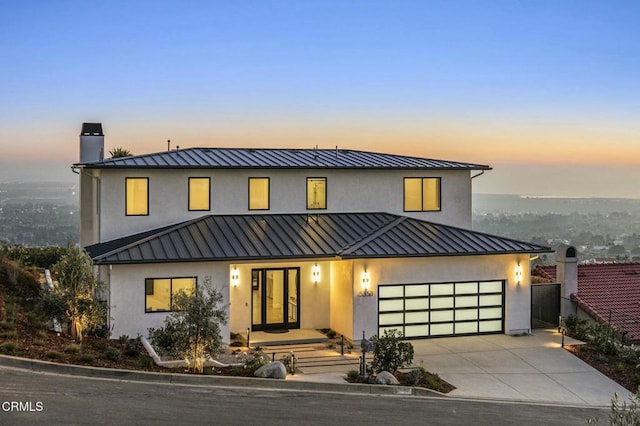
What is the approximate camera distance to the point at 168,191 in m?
22.6

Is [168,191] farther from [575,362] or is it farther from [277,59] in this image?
[575,362]

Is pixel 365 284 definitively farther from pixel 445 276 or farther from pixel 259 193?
pixel 259 193

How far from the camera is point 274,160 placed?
24.8 m

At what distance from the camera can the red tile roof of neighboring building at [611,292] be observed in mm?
23344

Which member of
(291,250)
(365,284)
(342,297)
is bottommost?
(342,297)

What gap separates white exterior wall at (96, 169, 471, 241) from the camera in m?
22.1

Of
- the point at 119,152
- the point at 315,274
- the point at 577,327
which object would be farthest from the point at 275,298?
the point at 119,152

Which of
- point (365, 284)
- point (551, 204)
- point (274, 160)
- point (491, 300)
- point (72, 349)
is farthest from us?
point (551, 204)

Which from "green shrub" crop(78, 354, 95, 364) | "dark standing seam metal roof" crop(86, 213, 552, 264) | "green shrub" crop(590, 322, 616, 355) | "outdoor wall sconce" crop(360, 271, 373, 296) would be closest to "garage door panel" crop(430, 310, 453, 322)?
"dark standing seam metal roof" crop(86, 213, 552, 264)

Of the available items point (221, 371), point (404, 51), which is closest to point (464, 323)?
point (221, 371)

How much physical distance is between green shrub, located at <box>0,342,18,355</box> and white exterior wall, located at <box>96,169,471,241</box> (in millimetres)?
7621

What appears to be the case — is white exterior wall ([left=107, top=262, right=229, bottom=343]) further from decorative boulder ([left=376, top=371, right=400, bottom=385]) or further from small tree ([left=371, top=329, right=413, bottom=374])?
decorative boulder ([left=376, top=371, right=400, bottom=385])

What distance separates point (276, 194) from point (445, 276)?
→ 6767 millimetres

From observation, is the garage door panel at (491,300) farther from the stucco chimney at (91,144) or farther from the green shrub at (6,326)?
the stucco chimney at (91,144)
